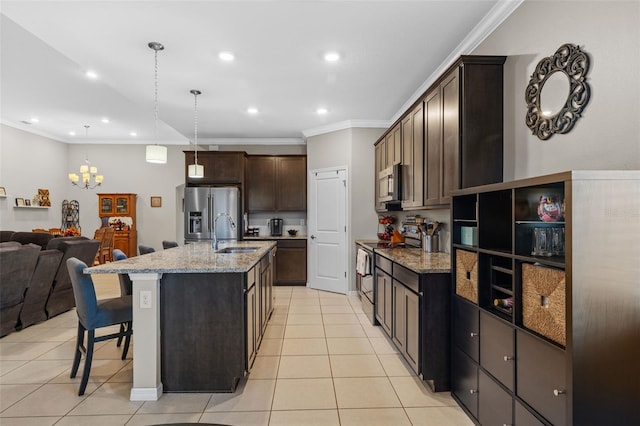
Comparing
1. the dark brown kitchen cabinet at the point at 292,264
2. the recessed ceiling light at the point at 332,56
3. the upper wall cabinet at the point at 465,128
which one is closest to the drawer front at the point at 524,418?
the upper wall cabinet at the point at 465,128

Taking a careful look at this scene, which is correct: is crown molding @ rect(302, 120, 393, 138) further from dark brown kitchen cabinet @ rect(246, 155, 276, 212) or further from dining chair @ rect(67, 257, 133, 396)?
dining chair @ rect(67, 257, 133, 396)

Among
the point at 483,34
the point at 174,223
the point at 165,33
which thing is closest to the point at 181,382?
the point at 165,33

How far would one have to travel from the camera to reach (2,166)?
6559 millimetres

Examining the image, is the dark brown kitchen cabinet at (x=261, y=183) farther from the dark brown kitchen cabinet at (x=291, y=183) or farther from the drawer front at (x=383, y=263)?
the drawer front at (x=383, y=263)

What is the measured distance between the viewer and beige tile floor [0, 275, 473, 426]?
223cm

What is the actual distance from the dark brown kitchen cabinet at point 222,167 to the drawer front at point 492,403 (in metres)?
5.35

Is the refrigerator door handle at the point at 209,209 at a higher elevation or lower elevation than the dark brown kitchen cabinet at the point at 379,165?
lower

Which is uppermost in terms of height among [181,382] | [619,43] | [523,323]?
[619,43]

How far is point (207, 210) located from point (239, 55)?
338cm

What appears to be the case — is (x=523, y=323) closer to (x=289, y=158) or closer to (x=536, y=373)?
(x=536, y=373)

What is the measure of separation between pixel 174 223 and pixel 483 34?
7271mm

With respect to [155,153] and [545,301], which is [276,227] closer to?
[155,153]

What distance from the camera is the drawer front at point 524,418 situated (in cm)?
154

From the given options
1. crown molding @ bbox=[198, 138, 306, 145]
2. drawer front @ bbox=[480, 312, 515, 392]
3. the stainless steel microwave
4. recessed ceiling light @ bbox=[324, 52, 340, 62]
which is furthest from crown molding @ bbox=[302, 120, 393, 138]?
drawer front @ bbox=[480, 312, 515, 392]
